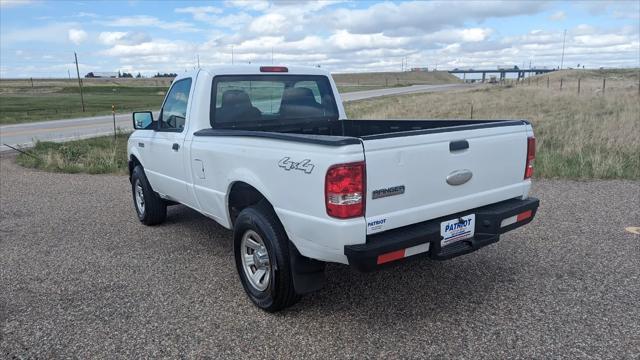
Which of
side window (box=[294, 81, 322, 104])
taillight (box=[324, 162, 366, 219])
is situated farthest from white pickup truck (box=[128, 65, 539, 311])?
side window (box=[294, 81, 322, 104])

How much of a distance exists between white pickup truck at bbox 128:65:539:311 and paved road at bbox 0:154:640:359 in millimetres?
437

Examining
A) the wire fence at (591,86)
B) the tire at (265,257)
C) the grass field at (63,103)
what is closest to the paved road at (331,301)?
the tire at (265,257)

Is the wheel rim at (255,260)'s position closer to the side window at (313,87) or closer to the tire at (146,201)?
the side window at (313,87)

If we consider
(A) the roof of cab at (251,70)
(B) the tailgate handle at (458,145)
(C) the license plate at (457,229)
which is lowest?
(C) the license plate at (457,229)

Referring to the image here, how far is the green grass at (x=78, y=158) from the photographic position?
11031 mm

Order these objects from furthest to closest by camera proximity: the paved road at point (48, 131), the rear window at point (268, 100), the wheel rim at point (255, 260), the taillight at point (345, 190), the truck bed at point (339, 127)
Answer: the paved road at point (48, 131)
the rear window at point (268, 100)
the truck bed at point (339, 127)
the wheel rim at point (255, 260)
the taillight at point (345, 190)

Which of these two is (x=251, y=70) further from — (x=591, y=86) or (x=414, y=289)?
(x=591, y=86)

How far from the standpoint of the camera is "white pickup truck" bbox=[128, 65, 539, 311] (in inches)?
116

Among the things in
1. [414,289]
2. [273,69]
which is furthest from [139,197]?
[414,289]

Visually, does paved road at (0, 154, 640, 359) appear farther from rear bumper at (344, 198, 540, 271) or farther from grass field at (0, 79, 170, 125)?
grass field at (0, 79, 170, 125)

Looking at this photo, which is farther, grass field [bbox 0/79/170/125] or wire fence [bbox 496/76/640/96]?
wire fence [bbox 496/76/640/96]

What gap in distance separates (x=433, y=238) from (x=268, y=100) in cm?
255

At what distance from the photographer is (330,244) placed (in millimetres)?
2998

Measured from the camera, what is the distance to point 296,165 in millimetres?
3102
